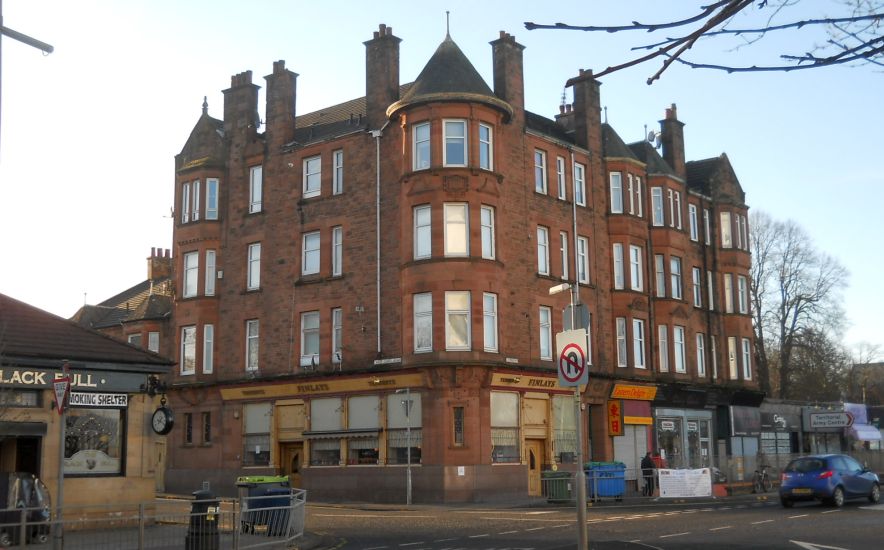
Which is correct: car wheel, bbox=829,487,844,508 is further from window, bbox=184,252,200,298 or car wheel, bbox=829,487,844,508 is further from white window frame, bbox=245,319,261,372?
window, bbox=184,252,200,298

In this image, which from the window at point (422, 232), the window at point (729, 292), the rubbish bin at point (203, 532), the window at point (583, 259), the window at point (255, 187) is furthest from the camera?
the window at point (729, 292)

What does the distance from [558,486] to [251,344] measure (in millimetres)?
15758

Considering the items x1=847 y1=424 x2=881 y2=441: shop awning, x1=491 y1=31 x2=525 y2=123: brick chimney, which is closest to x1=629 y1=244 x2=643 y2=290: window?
x1=491 y1=31 x2=525 y2=123: brick chimney

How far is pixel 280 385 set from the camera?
130 feet

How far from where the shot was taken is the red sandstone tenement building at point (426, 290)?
35469mm

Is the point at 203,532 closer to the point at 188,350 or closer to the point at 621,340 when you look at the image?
the point at 188,350

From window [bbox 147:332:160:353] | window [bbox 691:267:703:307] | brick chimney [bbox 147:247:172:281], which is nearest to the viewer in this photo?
window [bbox 691:267:703:307]

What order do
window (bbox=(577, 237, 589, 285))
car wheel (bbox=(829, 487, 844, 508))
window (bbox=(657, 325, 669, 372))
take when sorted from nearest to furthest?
car wheel (bbox=(829, 487, 844, 508)), window (bbox=(577, 237, 589, 285)), window (bbox=(657, 325, 669, 372))

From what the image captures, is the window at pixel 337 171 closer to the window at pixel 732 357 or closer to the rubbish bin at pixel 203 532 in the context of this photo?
the window at pixel 732 357

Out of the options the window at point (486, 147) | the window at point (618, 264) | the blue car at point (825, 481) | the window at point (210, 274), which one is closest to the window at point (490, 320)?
the window at point (486, 147)

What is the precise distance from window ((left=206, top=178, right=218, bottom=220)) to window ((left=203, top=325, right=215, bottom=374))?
5085mm

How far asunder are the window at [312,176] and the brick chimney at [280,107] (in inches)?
78.0

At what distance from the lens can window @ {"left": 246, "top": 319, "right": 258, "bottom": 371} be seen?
41469mm

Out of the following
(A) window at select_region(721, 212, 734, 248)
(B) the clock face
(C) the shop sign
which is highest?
(A) window at select_region(721, 212, 734, 248)
